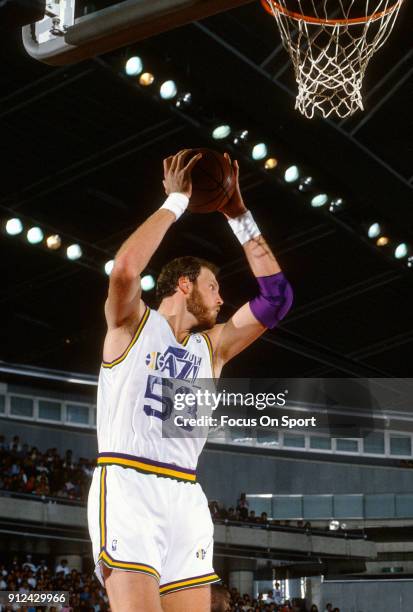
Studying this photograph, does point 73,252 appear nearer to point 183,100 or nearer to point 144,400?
point 183,100

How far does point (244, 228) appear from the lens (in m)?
4.85

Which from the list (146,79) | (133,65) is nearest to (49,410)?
(146,79)

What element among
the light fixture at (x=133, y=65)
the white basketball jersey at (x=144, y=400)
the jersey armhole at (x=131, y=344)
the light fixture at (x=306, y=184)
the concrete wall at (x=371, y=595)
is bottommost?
the concrete wall at (x=371, y=595)

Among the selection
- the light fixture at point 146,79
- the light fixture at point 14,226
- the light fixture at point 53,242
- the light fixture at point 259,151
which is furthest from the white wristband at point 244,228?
the light fixture at point 53,242

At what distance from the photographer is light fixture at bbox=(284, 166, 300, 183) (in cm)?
1655

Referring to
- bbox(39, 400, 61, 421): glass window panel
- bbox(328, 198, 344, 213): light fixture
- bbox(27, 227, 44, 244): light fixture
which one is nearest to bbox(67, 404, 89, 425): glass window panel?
bbox(39, 400, 61, 421): glass window panel

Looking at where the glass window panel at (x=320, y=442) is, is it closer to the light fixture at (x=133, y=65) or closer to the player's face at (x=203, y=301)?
the light fixture at (x=133, y=65)

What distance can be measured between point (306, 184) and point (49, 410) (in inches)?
561

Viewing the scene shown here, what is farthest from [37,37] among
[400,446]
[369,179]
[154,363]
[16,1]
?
[400,446]

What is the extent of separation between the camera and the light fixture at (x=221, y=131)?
15.4 m

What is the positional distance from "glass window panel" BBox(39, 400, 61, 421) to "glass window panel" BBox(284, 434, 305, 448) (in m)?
8.02

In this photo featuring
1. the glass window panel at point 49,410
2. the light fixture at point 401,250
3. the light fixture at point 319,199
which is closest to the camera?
the light fixture at point 319,199

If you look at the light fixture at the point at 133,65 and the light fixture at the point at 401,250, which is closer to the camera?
the light fixture at the point at 133,65

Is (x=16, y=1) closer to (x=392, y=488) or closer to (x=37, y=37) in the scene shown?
(x=37, y=37)
